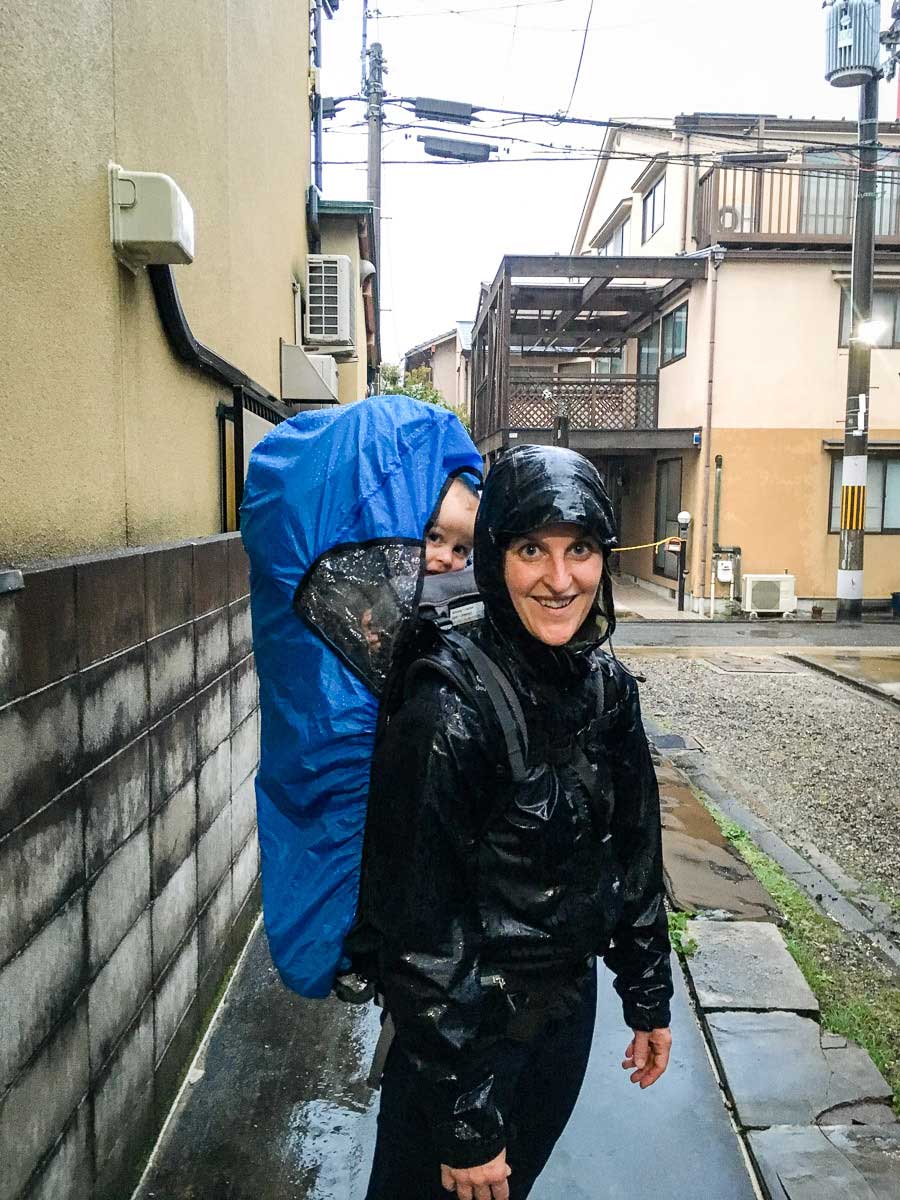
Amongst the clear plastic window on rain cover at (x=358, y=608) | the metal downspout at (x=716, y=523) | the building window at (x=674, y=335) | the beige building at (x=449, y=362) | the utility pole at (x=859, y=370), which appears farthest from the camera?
the beige building at (x=449, y=362)

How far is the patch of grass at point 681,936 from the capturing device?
3707 millimetres

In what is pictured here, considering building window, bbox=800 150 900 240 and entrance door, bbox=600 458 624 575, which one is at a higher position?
building window, bbox=800 150 900 240

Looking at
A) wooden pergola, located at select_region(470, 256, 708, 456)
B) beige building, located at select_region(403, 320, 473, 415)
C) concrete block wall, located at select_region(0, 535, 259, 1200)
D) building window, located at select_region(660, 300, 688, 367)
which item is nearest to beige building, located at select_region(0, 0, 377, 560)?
concrete block wall, located at select_region(0, 535, 259, 1200)

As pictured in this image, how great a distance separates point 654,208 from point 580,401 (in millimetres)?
5837

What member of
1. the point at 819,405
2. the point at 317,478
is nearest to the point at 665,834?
the point at 317,478

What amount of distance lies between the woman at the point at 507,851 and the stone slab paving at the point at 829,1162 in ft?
3.24

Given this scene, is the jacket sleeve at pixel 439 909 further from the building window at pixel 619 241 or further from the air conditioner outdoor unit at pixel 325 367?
the building window at pixel 619 241

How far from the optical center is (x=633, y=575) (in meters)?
21.3

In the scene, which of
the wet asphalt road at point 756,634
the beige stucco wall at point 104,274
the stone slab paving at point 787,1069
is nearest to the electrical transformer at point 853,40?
the wet asphalt road at point 756,634

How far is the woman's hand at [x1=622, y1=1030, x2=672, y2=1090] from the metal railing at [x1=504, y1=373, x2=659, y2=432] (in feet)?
50.7

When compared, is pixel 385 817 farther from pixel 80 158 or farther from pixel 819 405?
pixel 819 405

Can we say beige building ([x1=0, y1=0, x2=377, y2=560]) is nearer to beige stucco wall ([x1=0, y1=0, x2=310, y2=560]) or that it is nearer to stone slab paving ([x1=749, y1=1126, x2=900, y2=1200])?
beige stucco wall ([x1=0, y1=0, x2=310, y2=560])

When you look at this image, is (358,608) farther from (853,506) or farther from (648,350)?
(648,350)

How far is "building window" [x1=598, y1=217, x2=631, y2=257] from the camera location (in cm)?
2241
